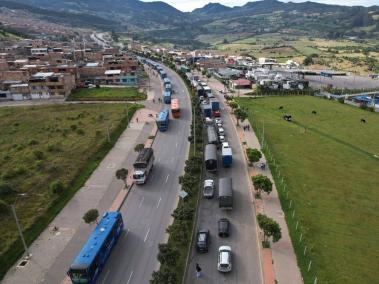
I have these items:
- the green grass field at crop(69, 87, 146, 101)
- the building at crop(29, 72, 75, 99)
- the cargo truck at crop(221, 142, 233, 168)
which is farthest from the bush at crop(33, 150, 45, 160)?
the building at crop(29, 72, 75, 99)

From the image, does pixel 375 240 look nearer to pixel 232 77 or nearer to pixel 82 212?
→ pixel 82 212

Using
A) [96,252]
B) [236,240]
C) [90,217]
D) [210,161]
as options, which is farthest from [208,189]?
[96,252]

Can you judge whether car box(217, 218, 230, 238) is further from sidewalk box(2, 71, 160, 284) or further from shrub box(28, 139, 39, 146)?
shrub box(28, 139, 39, 146)

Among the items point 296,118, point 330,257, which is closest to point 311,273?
point 330,257

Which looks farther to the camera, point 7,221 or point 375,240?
point 7,221

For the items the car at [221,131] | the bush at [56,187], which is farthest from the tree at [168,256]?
the car at [221,131]

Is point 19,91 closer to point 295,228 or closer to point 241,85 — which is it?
point 241,85

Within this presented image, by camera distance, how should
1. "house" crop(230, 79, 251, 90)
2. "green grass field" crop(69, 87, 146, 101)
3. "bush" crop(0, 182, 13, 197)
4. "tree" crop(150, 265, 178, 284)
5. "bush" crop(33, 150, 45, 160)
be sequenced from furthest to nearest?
"house" crop(230, 79, 251, 90)
"green grass field" crop(69, 87, 146, 101)
"bush" crop(33, 150, 45, 160)
"bush" crop(0, 182, 13, 197)
"tree" crop(150, 265, 178, 284)
